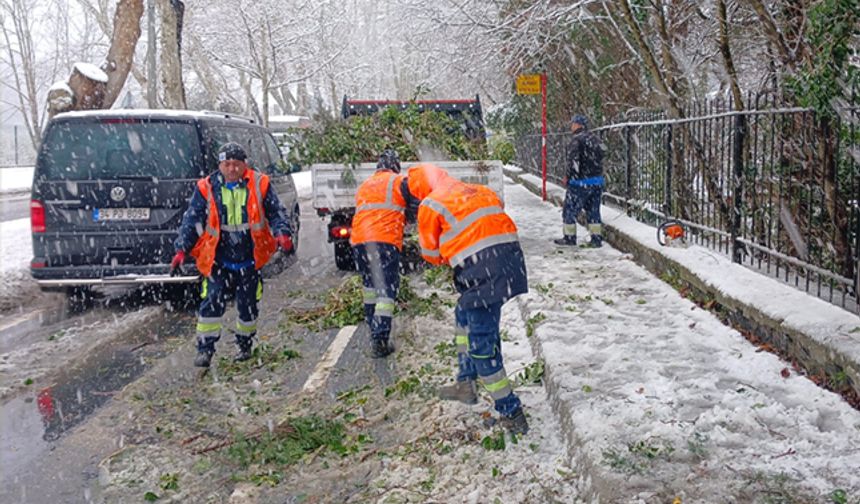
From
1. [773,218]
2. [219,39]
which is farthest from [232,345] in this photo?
[219,39]

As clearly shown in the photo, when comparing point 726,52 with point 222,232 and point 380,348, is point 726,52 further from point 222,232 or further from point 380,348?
point 222,232

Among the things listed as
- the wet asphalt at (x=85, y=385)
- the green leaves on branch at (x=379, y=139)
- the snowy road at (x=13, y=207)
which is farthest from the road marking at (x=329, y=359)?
the snowy road at (x=13, y=207)

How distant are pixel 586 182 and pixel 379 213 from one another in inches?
194

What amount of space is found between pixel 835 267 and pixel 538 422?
2.51 metres

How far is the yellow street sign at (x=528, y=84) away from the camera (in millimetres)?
15523

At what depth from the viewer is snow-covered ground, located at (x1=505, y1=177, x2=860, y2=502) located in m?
3.35

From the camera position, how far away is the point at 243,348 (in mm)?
6102

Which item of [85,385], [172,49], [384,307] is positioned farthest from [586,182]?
[172,49]

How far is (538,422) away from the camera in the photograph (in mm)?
4473

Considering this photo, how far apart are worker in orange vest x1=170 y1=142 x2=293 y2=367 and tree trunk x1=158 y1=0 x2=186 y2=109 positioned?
12628mm

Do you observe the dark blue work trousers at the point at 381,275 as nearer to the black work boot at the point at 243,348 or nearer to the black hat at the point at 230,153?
the black work boot at the point at 243,348

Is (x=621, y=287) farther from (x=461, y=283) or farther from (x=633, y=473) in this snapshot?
(x=633, y=473)

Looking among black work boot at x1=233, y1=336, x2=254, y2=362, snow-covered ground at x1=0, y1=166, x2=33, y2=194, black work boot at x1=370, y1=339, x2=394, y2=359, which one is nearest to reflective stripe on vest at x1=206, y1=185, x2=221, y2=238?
black work boot at x1=233, y1=336, x2=254, y2=362

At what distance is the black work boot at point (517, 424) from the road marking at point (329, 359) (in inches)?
67.2
